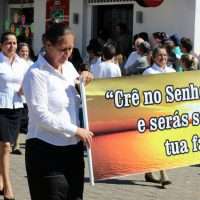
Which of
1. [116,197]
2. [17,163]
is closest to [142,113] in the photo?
[116,197]

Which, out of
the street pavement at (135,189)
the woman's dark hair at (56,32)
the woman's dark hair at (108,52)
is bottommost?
the street pavement at (135,189)

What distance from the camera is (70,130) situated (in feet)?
15.6

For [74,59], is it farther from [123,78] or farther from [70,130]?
[70,130]

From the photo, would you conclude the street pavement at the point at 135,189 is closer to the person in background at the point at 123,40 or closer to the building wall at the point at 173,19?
the building wall at the point at 173,19

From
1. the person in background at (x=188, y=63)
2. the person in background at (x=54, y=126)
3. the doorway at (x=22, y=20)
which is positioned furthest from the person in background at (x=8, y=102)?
the doorway at (x=22, y=20)

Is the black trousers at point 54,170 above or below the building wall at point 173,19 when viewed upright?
below

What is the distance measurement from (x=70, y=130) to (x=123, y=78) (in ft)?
6.04

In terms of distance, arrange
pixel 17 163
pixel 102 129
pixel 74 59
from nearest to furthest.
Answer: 1. pixel 102 129
2. pixel 17 163
3. pixel 74 59

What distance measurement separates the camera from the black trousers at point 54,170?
4.84 m

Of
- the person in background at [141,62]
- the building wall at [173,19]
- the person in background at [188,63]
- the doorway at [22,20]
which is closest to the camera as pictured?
the person in background at [188,63]

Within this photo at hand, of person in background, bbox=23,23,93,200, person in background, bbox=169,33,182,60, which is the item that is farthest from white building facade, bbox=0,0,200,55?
person in background, bbox=23,23,93,200

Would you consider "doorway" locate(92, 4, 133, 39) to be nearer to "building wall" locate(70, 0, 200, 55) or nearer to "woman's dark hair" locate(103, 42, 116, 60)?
"building wall" locate(70, 0, 200, 55)

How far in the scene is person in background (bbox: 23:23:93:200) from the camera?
4.77 metres

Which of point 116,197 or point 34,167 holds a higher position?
point 34,167
